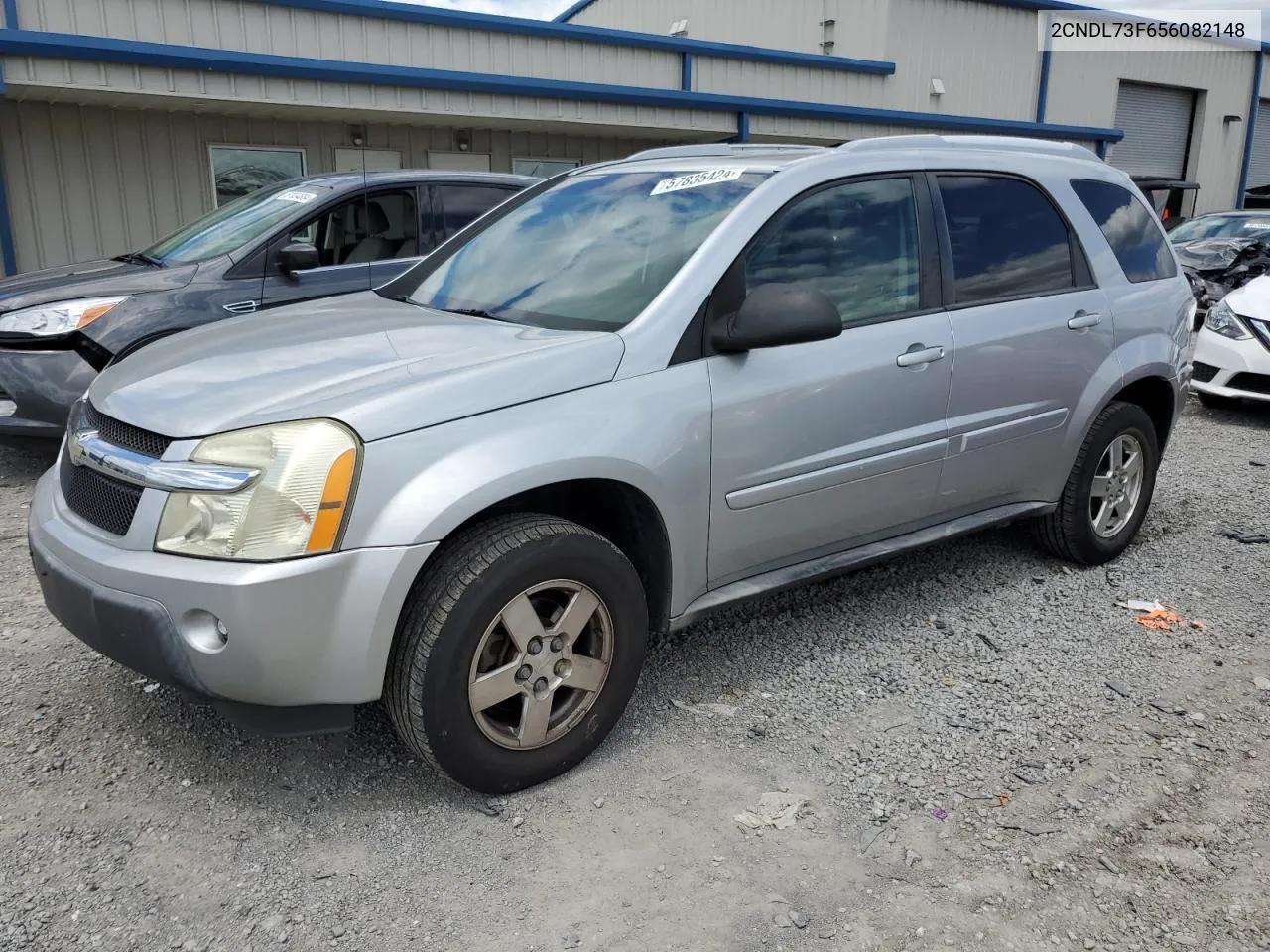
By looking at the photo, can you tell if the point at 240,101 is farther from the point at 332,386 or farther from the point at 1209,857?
the point at 1209,857

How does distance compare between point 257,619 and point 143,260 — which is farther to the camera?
point 143,260

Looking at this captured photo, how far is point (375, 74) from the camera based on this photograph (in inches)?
403

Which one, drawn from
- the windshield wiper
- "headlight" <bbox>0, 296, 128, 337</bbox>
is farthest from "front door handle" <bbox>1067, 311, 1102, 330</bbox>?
the windshield wiper

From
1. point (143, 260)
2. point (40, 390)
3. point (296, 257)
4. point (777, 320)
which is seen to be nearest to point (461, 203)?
point (296, 257)

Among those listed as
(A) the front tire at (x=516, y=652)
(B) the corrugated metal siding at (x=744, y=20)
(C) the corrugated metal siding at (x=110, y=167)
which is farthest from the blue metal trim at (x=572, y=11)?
(A) the front tire at (x=516, y=652)

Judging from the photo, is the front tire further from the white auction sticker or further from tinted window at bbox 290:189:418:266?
tinted window at bbox 290:189:418:266

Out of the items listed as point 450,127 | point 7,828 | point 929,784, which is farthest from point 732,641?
point 450,127

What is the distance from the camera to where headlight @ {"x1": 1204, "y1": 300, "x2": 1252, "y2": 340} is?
8141 millimetres

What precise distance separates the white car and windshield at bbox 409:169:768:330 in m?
6.30

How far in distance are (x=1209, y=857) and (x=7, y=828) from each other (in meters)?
3.15

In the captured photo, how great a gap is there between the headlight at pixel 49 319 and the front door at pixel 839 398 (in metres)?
4.01

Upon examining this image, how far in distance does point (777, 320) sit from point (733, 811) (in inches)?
55.3

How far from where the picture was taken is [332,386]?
2721 millimetres

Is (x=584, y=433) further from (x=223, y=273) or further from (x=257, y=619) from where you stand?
(x=223, y=273)
